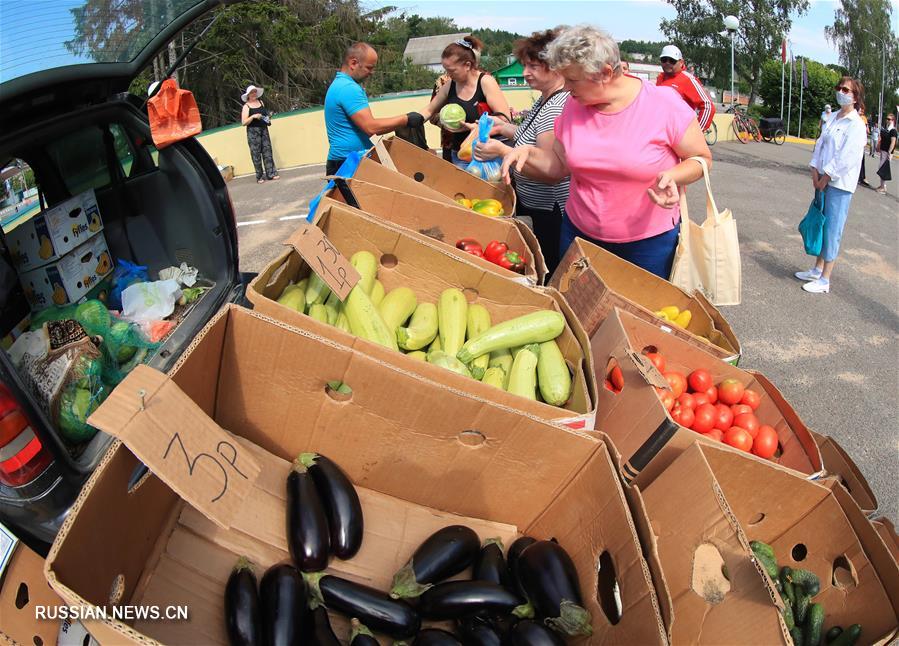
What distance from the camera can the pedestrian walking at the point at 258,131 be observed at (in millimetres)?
11203

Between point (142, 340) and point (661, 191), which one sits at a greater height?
point (661, 191)

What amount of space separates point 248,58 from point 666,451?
3083 cm

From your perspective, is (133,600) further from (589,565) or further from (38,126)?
(38,126)

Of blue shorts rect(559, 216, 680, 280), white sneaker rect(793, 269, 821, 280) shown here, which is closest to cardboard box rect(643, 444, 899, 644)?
blue shorts rect(559, 216, 680, 280)

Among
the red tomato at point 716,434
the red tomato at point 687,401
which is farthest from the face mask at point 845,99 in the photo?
the red tomato at point 716,434

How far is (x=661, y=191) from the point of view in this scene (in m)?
2.78

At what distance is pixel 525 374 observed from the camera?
Answer: 7.34 feet

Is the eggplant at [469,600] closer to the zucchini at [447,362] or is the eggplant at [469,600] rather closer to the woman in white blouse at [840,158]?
the zucchini at [447,362]

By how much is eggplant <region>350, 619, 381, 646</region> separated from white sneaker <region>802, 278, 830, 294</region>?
634 centimetres

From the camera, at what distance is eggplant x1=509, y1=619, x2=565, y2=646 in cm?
143

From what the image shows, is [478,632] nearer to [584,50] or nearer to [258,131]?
[584,50]

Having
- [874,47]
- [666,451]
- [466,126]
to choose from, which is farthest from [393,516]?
[874,47]

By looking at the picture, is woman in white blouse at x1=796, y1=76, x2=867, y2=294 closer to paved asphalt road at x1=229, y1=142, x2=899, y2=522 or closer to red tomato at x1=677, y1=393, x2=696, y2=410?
paved asphalt road at x1=229, y1=142, x2=899, y2=522

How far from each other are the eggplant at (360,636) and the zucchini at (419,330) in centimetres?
112
